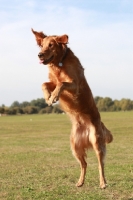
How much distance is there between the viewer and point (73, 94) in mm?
8320

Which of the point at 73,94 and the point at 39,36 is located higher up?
the point at 39,36

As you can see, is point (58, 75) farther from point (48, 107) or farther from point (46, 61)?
point (48, 107)

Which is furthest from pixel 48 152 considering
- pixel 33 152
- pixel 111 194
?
pixel 111 194

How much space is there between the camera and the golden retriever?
26.0 feet

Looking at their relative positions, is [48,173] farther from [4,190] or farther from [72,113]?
[72,113]

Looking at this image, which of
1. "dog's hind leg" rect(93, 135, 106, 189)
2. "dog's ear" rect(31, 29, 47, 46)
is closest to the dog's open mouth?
"dog's ear" rect(31, 29, 47, 46)

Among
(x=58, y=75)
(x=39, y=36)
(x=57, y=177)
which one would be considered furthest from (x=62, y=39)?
(x=57, y=177)

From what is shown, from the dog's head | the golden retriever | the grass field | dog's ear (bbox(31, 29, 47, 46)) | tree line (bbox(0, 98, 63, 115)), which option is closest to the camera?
the dog's head

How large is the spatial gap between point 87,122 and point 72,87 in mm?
1287

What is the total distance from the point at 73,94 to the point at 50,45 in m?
1.15

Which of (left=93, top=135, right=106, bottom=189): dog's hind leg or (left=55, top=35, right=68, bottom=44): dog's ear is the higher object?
(left=55, top=35, right=68, bottom=44): dog's ear

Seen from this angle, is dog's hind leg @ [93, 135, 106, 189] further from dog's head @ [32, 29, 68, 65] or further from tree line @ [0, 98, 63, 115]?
tree line @ [0, 98, 63, 115]

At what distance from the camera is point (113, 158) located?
62.0ft

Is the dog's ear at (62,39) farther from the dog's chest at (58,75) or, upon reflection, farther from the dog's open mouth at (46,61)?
the dog's chest at (58,75)
